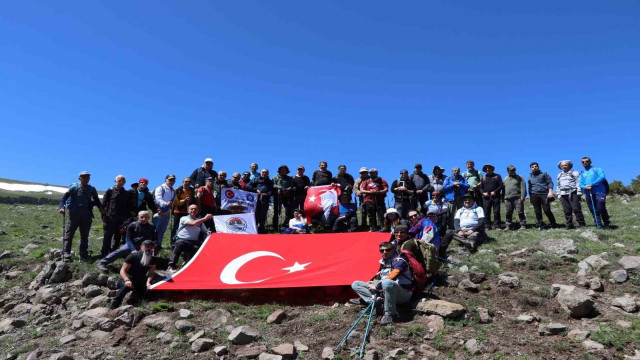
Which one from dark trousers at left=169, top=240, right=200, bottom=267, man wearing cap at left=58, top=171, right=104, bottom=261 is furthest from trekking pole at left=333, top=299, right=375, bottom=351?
man wearing cap at left=58, top=171, right=104, bottom=261

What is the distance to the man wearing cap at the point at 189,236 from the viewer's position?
11.3 metres

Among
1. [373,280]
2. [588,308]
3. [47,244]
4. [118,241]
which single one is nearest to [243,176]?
[118,241]

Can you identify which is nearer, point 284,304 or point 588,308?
point 588,308

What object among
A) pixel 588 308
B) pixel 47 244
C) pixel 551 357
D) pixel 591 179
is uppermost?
pixel 591 179

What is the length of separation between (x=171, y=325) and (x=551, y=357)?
7.26 m

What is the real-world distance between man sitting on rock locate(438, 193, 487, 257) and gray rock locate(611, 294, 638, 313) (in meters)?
4.10

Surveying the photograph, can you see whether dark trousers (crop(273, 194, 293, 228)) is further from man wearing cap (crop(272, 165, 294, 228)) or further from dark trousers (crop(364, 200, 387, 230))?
dark trousers (crop(364, 200, 387, 230))

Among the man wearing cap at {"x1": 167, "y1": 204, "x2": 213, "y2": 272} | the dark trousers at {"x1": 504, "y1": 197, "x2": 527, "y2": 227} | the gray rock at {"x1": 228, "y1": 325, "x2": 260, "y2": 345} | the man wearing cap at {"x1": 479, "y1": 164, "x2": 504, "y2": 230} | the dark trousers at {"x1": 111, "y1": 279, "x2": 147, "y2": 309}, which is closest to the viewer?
the gray rock at {"x1": 228, "y1": 325, "x2": 260, "y2": 345}

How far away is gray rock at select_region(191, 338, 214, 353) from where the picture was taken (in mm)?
7297

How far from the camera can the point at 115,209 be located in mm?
12078

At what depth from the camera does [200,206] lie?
1327 cm

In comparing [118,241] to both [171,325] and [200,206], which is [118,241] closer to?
[200,206]

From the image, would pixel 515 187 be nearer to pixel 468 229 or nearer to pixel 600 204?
pixel 600 204

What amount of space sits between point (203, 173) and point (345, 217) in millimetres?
5601
